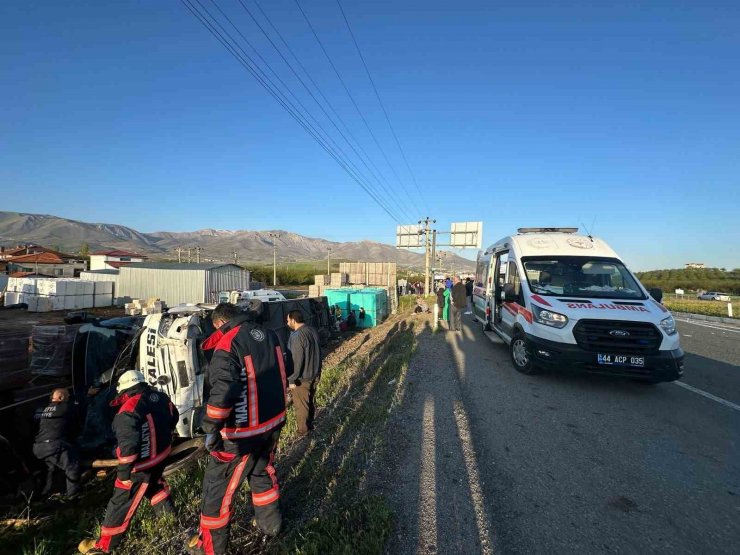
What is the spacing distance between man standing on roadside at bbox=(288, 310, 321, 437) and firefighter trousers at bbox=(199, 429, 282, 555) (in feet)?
6.12

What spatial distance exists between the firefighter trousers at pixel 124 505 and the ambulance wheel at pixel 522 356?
5.54 m

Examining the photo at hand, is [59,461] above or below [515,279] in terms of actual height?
below

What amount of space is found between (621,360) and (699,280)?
2642 inches

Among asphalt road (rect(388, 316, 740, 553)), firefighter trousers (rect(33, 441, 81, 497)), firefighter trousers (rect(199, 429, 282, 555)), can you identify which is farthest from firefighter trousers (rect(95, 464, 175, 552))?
asphalt road (rect(388, 316, 740, 553))

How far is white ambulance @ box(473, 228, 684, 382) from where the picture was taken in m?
5.30

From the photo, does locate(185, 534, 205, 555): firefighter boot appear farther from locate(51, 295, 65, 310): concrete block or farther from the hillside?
the hillside

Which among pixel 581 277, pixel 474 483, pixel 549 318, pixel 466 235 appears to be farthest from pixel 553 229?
pixel 466 235

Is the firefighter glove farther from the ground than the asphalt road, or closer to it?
farther from the ground

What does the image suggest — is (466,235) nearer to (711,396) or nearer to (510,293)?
(510,293)

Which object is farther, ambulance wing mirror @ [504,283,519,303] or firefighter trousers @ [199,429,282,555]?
ambulance wing mirror @ [504,283,519,303]

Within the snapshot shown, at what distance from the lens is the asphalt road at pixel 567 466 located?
258 cm

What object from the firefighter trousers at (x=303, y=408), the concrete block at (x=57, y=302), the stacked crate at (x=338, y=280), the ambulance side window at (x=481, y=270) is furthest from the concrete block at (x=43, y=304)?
the firefighter trousers at (x=303, y=408)

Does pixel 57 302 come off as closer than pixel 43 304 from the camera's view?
No

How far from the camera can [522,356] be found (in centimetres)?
659
